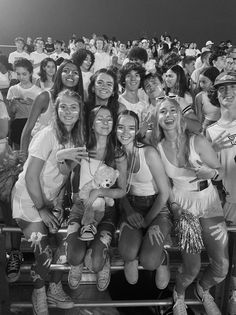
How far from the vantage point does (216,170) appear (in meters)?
2.49

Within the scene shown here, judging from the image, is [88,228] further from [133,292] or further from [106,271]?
[133,292]

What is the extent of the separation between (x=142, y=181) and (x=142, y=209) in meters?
0.19

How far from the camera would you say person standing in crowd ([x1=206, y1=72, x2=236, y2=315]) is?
280cm

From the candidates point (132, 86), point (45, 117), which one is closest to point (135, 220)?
point (45, 117)

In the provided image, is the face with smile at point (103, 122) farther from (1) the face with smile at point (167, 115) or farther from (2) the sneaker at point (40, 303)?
(2) the sneaker at point (40, 303)

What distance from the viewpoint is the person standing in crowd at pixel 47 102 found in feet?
11.6

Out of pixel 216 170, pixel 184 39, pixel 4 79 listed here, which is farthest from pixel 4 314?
pixel 184 39

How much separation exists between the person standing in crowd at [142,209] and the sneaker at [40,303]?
1.88ft

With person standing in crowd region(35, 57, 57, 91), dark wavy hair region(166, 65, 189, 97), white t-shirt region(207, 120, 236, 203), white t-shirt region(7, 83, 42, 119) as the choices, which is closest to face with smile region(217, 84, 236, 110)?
white t-shirt region(207, 120, 236, 203)

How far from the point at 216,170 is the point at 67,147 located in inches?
39.8

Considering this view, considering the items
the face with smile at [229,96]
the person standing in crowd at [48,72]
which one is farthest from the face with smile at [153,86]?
the person standing in crowd at [48,72]

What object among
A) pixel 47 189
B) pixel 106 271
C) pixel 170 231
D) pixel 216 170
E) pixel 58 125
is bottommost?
pixel 106 271

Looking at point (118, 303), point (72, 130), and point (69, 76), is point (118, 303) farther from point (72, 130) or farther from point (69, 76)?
point (69, 76)

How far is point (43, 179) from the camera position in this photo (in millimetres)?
2521
